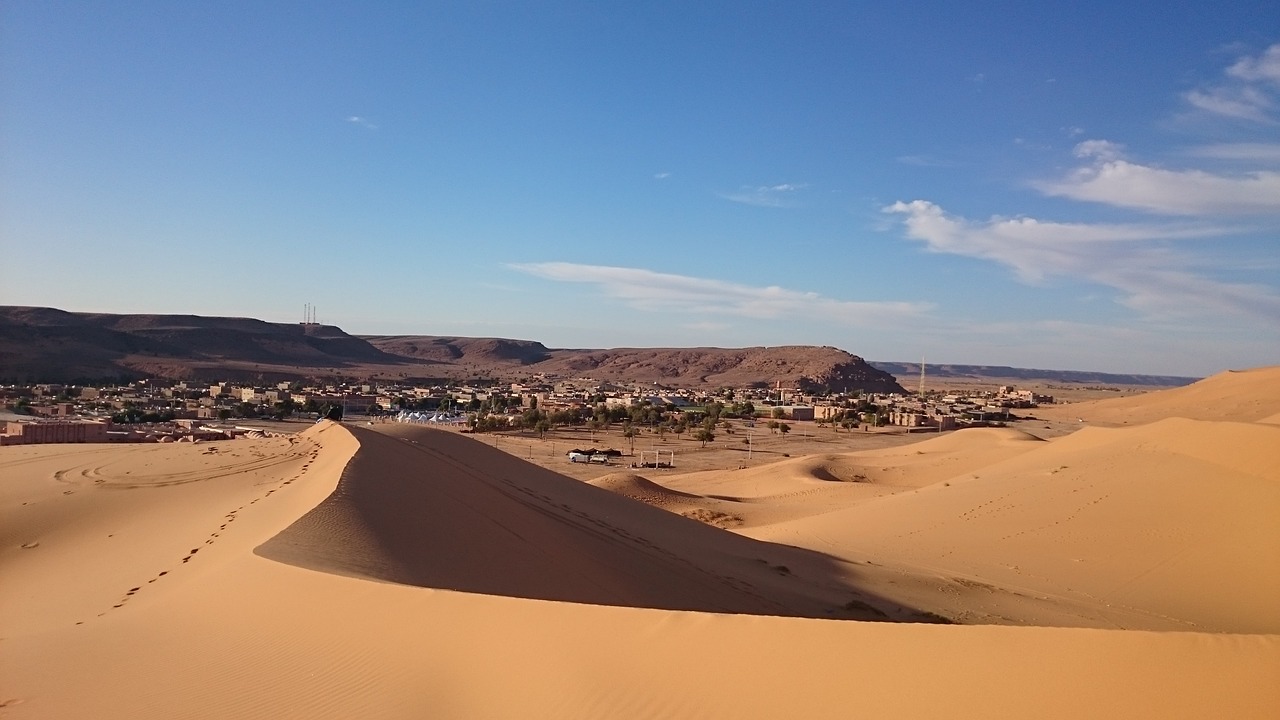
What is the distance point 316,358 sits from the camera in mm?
143000

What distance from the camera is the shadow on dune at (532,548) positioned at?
10.3m

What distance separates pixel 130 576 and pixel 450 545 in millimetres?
3859

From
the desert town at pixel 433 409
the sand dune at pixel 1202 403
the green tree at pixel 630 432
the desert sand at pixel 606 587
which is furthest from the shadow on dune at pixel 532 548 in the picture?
the sand dune at pixel 1202 403

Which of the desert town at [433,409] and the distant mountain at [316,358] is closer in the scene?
the desert town at [433,409]

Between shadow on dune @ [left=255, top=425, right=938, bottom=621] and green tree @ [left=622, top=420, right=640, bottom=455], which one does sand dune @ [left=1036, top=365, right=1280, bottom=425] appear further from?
shadow on dune @ [left=255, top=425, right=938, bottom=621]

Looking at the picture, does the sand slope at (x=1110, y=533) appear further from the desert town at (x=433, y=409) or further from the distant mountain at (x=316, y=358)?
the distant mountain at (x=316, y=358)

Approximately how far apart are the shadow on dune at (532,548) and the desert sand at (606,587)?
82 millimetres

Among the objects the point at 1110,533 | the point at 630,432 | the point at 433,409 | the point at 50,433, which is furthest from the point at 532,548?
the point at 433,409

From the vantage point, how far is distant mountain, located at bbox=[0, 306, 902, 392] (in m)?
91.8

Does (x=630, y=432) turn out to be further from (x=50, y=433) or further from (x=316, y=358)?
(x=316, y=358)

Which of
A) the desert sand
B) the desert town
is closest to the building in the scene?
the desert town

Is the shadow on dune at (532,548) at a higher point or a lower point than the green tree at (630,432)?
higher

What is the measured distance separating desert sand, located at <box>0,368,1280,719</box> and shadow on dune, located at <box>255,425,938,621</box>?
0.08 metres

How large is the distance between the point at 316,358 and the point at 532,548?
140 meters
